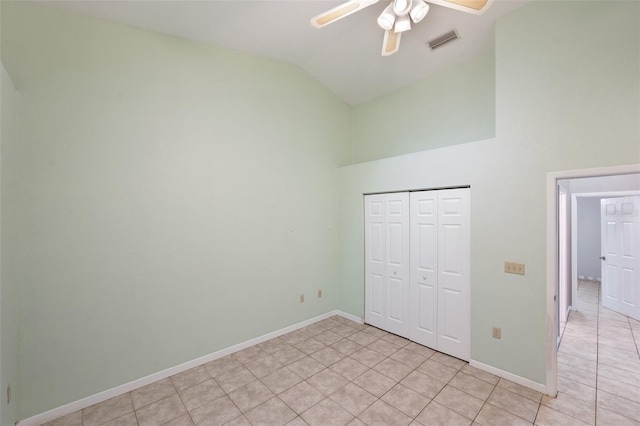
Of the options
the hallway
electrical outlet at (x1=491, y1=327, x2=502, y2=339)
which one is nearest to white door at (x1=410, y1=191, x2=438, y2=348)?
electrical outlet at (x1=491, y1=327, x2=502, y2=339)

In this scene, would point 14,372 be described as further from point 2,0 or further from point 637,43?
point 637,43

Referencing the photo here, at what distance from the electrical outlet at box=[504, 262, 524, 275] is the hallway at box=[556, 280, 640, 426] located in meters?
1.10

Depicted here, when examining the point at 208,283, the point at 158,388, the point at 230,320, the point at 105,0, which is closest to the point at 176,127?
the point at 105,0

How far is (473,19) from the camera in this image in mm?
2783

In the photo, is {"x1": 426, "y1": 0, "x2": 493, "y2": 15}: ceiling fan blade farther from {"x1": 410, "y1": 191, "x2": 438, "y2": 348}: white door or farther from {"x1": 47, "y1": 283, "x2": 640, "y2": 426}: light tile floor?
{"x1": 47, "y1": 283, "x2": 640, "y2": 426}: light tile floor

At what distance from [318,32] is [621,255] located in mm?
5754

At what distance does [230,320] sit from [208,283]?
1.83ft

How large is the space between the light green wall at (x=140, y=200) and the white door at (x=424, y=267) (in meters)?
1.61

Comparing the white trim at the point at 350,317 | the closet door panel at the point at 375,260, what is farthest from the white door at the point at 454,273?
the white trim at the point at 350,317

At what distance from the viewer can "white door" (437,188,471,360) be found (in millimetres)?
3027

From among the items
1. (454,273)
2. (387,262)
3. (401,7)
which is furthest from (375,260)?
(401,7)

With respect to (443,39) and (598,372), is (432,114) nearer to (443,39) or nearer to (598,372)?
(443,39)

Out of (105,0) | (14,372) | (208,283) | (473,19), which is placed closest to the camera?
(14,372)

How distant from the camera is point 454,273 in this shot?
314 centimetres
